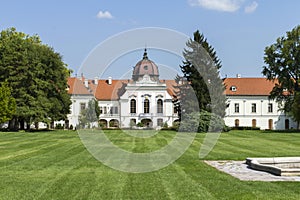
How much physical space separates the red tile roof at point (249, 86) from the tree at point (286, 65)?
1837cm

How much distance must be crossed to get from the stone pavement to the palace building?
52359 mm

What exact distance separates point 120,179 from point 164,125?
2122 inches

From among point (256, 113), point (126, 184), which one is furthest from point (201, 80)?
point (126, 184)

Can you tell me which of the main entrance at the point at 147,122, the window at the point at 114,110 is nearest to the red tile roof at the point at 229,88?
the window at the point at 114,110

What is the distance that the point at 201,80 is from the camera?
2110 inches

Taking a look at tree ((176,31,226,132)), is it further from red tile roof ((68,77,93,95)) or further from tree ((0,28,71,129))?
red tile roof ((68,77,93,95))

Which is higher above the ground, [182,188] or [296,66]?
[296,66]

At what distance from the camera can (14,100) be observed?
48.3 m

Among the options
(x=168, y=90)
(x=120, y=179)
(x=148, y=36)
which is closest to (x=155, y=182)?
(x=120, y=179)

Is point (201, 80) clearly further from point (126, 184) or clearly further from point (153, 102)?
point (126, 184)

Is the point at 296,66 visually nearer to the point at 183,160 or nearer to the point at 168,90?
the point at 168,90

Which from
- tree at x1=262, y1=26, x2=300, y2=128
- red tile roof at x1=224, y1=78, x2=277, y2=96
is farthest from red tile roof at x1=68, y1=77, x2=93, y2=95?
tree at x1=262, y1=26, x2=300, y2=128

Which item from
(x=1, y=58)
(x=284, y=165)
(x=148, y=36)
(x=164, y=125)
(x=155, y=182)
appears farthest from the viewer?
(x=164, y=125)

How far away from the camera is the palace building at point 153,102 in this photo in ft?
232
